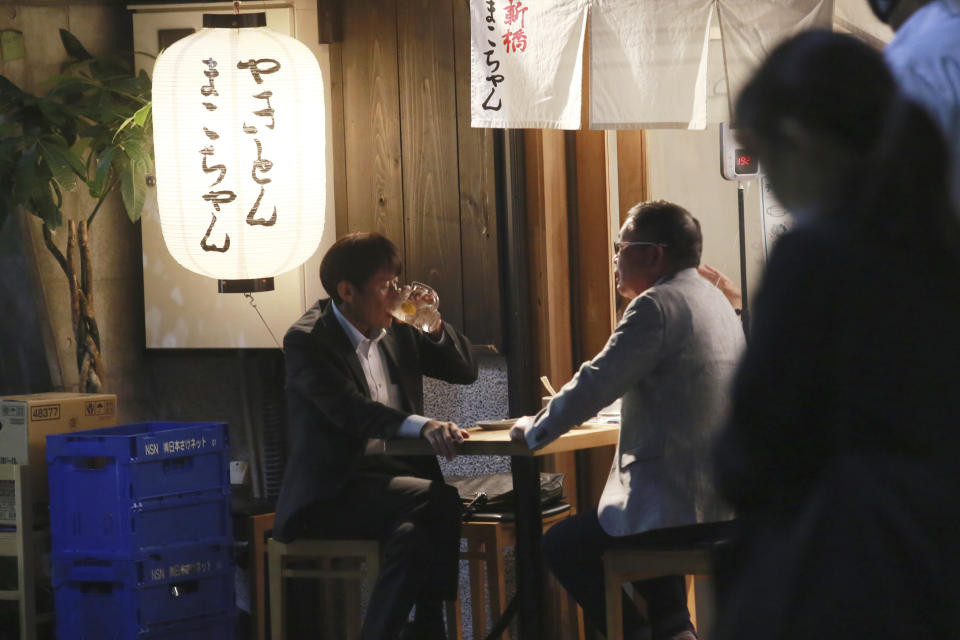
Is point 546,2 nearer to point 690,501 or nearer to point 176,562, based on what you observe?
point 690,501

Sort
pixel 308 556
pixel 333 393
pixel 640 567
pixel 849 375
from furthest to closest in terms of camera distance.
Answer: pixel 308 556 → pixel 333 393 → pixel 640 567 → pixel 849 375

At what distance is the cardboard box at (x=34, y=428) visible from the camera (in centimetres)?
617

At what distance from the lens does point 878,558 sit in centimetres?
196

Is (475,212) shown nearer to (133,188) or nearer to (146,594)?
(133,188)

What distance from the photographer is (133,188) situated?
21.9 ft

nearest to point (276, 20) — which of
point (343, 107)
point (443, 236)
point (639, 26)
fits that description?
point (343, 107)

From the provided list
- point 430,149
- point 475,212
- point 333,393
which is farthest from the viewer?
point 430,149

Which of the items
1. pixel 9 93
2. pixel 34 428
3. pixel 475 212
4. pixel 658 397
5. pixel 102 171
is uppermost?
pixel 9 93

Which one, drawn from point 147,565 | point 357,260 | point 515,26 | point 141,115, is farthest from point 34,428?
point 515,26

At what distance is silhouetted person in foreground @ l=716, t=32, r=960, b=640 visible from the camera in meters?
1.94

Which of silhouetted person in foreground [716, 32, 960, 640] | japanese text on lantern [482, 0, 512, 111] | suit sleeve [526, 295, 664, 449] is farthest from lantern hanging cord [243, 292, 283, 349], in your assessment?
silhouetted person in foreground [716, 32, 960, 640]

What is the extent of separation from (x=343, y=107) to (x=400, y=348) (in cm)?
194

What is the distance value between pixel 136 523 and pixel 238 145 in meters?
1.88

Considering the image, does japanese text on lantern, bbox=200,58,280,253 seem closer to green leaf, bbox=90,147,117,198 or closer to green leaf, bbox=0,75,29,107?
green leaf, bbox=90,147,117,198
